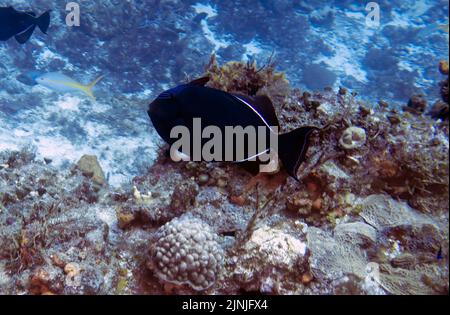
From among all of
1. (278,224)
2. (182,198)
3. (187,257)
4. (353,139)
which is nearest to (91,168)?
(182,198)

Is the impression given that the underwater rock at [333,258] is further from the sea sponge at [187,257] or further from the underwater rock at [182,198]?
the underwater rock at [182,198]

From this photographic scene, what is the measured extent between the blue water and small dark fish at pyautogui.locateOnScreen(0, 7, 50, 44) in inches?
Answer: 155

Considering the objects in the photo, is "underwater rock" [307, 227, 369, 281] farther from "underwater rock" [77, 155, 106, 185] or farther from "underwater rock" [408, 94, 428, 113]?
"underwater rock" [77, 155, 106, 185]

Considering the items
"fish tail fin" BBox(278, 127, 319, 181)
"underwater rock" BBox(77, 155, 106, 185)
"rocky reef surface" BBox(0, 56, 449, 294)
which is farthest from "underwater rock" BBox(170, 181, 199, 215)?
"underwater rock" BBox(77, 155, 106, 185)

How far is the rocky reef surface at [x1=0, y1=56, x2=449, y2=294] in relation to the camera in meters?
2.59

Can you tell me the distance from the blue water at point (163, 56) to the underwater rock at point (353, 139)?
2.65 metres

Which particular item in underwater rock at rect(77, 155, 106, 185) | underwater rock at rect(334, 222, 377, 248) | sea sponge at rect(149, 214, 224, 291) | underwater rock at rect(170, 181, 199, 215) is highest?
sea sponge at rect(149, 214, 224, 291)

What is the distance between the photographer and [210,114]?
198 centimetres

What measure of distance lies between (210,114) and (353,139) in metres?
2.20

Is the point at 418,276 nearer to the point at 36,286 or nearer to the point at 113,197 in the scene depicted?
the point at 36,286

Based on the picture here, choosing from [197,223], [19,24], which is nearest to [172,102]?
[197,223]

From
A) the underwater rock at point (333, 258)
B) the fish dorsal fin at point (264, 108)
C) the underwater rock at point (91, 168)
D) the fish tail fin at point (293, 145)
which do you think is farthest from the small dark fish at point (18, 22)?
the underwater rock at point (333, 258)

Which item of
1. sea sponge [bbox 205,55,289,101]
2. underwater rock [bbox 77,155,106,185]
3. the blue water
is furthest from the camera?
the blue water

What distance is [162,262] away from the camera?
2.55m
